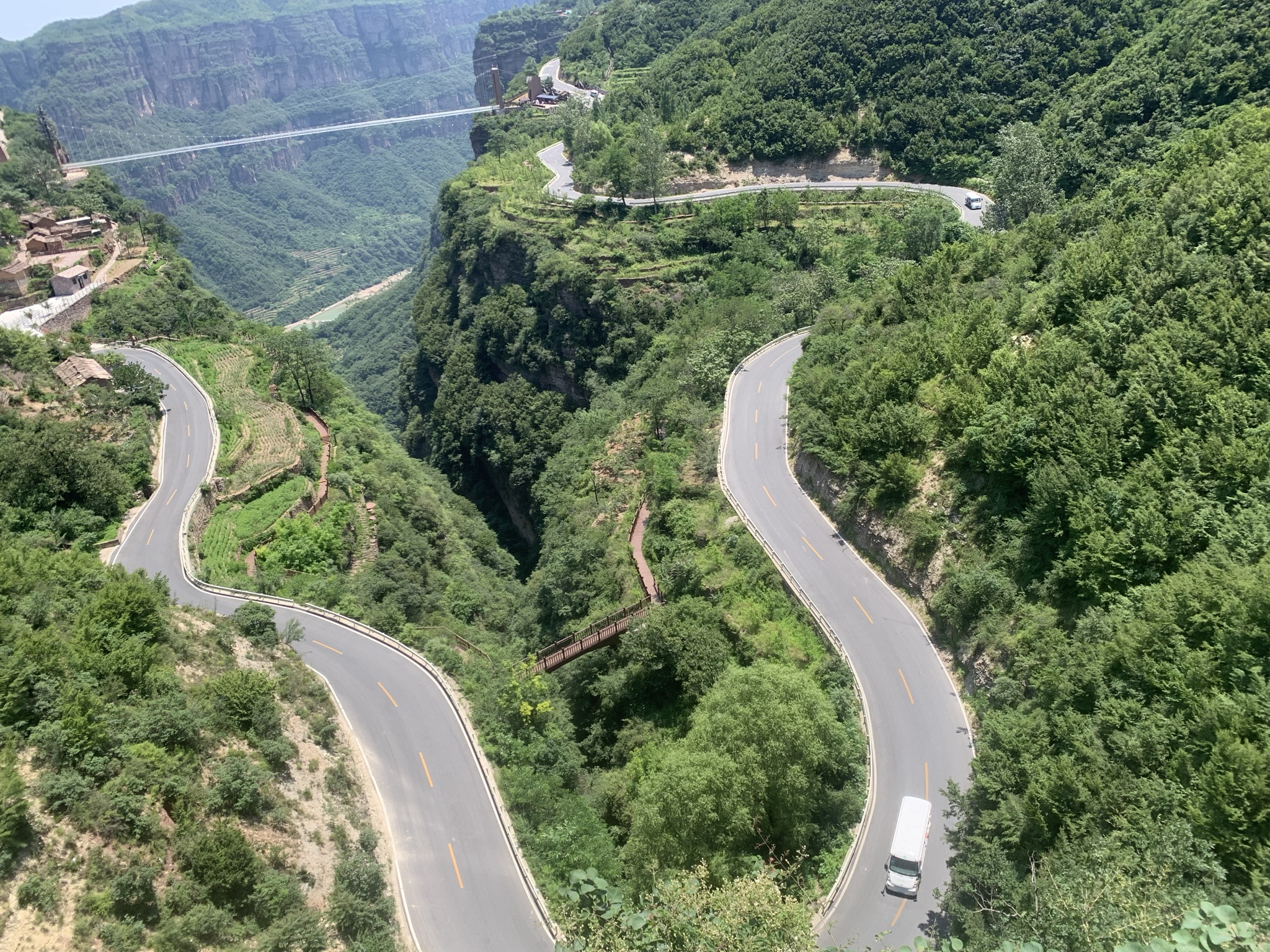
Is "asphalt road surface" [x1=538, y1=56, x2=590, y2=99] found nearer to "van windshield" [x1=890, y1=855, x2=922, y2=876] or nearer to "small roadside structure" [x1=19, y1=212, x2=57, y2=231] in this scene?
"small roadside structure" [x1=19, y1=212, x2=57, y2=231]

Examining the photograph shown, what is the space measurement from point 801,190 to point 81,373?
74.0 meters

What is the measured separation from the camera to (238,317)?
8819 centimetres

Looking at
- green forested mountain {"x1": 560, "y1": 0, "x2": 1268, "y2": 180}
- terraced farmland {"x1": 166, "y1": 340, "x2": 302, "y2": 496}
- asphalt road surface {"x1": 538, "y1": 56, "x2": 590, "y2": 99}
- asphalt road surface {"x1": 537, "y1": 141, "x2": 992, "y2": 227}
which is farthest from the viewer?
asphalt road surface {"x1": 538, "y1": 56, "x2": 590, "y2": 99}

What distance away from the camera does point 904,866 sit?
2616cm

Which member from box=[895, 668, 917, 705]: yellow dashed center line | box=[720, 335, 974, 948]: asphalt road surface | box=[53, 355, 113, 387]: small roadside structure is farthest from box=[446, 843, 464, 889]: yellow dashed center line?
box=[53, 355, 113, 387]: small roadside structure

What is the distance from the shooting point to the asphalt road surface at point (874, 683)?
84.9 feet

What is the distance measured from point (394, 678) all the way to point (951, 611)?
26999 millimetres

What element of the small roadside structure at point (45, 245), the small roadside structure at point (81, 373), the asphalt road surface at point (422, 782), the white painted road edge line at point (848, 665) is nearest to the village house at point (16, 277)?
the small roadside structure at point (45, 245)

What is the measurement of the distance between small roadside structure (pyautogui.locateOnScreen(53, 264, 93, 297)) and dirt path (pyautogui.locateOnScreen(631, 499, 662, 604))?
229ft

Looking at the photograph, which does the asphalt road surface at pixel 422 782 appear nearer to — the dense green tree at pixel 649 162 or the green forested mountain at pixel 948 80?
the dense green tree at pixel 649 162

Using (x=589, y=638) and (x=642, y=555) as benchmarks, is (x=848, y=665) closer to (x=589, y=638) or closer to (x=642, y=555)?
(x=589, y=638)

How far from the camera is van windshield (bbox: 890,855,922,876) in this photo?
26.0m

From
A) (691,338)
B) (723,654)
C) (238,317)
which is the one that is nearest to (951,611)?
(723,654)

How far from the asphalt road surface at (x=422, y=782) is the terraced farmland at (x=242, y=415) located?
7.86 metres
